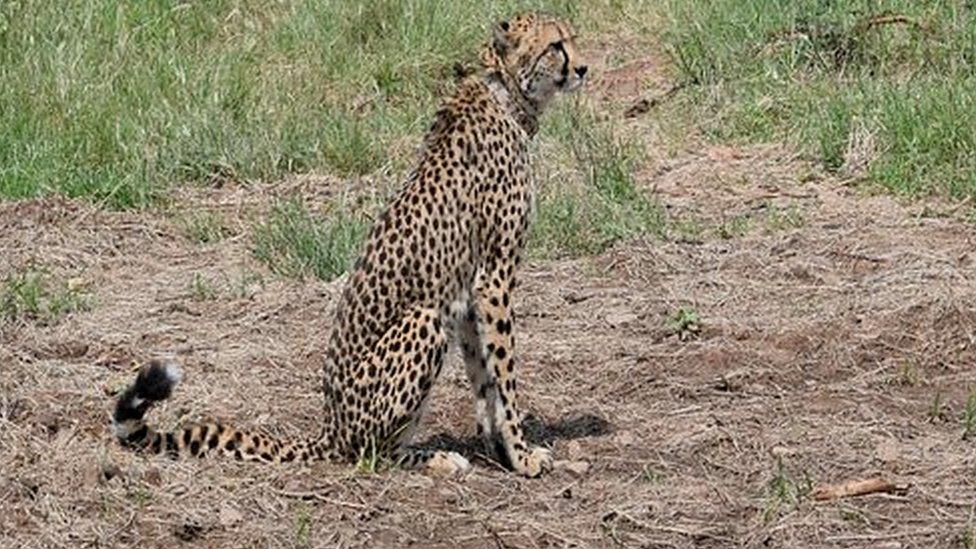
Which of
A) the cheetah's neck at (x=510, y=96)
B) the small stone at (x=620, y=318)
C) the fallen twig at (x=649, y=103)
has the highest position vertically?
the cheetah's neck at (x=510, y=96)

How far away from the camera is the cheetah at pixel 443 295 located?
5.61m

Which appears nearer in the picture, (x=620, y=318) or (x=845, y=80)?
(x=620, y=318)

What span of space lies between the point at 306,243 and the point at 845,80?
273 centimetres

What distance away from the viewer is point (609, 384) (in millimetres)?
6543

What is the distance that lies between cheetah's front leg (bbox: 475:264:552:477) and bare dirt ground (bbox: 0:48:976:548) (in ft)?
0.28

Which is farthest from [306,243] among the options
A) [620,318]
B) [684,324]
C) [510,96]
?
[510,96]

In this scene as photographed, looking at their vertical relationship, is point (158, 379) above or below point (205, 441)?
above

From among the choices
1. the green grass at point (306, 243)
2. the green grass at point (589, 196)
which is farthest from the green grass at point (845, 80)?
the green grass at point (306, 243)

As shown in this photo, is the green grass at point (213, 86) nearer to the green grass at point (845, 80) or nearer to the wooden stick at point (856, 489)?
the green grass at point (845, 80)

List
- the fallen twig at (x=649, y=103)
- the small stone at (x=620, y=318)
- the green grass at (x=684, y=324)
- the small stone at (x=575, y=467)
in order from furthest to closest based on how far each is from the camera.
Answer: the fallen twig at (x=649, y=103) → the small stone at (x=620, y=318) → the green grass at (x=684, y=324) → the small stone at (x=575, y=467)

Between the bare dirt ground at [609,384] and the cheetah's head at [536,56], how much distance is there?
3.10 ft

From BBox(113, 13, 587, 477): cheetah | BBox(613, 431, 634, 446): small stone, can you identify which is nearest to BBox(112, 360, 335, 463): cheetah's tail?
BBox(113, 13, 587, 477): cheetah

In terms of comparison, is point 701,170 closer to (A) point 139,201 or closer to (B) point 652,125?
(B) point 652,125

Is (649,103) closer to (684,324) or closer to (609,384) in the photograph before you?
(684,324)
